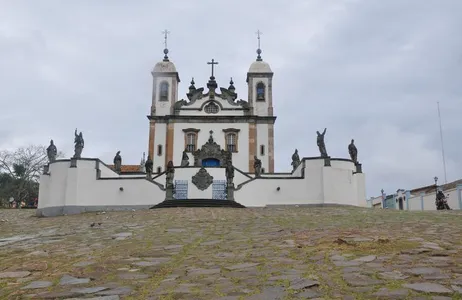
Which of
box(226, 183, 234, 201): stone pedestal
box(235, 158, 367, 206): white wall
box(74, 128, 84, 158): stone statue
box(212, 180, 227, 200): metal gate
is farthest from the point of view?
box(212, 180, 227, 200): metal gate

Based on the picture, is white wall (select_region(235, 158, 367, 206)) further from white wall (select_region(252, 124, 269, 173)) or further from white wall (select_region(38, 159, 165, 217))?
white wall (select_region(252, 124, 269, 173))

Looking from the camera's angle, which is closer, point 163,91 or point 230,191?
point 230,191

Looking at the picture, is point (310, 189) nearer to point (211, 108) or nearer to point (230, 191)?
point (230, 191)

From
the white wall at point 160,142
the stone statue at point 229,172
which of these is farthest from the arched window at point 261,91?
the stone statue at point 229,172

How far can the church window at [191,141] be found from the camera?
39.7 metres

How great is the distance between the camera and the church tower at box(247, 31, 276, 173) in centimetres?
3975

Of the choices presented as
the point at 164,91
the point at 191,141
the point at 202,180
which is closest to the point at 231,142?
the point at 191,141

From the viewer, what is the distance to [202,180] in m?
28.0

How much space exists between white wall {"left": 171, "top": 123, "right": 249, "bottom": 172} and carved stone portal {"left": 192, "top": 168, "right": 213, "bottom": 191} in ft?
35.6

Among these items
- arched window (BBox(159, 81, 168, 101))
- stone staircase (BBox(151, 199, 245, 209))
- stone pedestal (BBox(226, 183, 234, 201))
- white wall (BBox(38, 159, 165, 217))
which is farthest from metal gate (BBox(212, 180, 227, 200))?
arched window (BBox(159, 81, 168, 101))

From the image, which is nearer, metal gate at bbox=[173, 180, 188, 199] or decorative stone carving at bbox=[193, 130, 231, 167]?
metal gate at bbox=[173, 180, 188, 199]

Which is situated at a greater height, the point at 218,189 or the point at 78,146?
the point at 78,146

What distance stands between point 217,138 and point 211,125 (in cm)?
124

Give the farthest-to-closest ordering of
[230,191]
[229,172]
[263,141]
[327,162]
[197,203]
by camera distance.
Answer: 1. [263,141]
2. [327,162]
3. [230,191]
4. [229,172]
5. [197,203]
